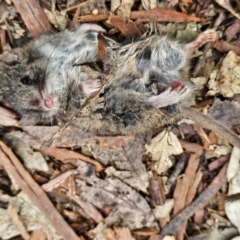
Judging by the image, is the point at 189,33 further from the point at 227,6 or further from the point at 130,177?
the point at 130,177

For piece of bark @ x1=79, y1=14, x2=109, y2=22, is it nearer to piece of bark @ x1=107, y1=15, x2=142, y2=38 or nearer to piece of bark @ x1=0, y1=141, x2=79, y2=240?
piece of bark @ x1=107, y1=15, x2=142, y2=38

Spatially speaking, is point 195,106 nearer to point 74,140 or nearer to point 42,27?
point 74,140

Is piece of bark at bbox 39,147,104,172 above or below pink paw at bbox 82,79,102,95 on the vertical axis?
below

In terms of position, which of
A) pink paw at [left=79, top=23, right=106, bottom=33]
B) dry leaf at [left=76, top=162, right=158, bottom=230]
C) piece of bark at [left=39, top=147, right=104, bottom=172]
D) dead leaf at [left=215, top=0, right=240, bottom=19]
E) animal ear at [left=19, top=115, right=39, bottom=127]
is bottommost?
dry leaf at [left=76, top=162, right=158, bottom=230]

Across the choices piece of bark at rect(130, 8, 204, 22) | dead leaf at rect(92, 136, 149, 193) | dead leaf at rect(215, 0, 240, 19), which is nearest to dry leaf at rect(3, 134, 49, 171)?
dead leaf at rect(92, 136, 149, 193)

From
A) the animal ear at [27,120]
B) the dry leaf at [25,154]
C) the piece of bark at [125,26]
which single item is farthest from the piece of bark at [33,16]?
the dry leaf at [25,154]

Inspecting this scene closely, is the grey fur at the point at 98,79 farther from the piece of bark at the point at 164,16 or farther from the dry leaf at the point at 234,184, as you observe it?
the dry leaf at the point at 234,184
